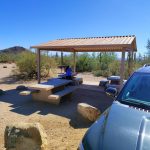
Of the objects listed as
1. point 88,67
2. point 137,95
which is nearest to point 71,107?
point 137,95

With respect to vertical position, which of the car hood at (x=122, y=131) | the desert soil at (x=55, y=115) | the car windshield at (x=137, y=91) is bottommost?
the desert soil at (x=55, y=115)

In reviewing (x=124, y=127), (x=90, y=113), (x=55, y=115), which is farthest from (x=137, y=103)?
(x=55, y=115)

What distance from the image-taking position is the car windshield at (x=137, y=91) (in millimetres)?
3359

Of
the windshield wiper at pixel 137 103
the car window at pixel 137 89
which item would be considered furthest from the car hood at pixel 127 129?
the car window at pixel 137 89

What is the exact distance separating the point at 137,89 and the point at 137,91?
63 millimetres

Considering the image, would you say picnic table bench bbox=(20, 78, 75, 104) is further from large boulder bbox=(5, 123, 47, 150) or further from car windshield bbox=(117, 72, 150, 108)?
car windshield bbox=(117, 72, 150, 108)

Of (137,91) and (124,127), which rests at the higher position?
Result: (137,91)

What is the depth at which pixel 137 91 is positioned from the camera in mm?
3654

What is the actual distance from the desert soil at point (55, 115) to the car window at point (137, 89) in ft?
6.05

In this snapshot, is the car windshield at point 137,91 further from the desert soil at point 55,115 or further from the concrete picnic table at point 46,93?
the concrete picnic table at point 46,93

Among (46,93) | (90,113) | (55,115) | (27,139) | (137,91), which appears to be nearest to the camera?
(137,91)

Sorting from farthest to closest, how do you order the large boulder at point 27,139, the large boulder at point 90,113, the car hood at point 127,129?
the large boulder at point 90,113 → the large boulder at point 27,139 → the car hood at point 127,129

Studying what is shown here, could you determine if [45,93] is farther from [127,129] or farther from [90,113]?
[127,129]

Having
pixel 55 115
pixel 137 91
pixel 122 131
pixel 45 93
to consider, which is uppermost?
pixel 137 91
